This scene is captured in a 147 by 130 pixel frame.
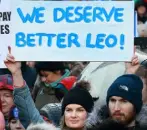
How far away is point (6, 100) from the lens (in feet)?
25.9

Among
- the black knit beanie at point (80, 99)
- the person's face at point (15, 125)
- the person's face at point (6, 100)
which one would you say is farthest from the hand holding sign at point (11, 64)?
the person's face at point (6, 100)

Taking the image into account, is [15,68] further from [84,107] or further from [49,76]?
[49,76]

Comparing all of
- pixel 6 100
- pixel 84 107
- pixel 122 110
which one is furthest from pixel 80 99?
pixel 6 100

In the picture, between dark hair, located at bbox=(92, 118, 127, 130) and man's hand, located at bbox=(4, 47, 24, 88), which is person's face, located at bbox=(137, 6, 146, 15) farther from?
dark hair, located at bbox=(92, 118, 127, 130)

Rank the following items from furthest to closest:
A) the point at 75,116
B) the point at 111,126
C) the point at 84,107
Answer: the point at 84,107
the point at 75,116
the point at 111,126

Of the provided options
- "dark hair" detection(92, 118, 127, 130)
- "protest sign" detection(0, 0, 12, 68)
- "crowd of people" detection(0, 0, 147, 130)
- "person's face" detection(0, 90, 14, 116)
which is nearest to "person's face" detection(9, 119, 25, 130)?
"crowd of people" detection(0, 0, 147, 130)

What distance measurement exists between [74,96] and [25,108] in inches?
19.6

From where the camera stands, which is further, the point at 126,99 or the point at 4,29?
the point at 4,29

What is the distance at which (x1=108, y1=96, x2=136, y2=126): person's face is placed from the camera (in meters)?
6.50

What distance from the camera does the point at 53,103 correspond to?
7.64 metres

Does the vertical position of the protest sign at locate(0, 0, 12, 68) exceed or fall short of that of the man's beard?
it exceeds it

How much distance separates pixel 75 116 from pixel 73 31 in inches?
30.5

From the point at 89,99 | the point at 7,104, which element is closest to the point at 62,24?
the point at 89,99

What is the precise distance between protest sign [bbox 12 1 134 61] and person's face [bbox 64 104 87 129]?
1.42 feet
